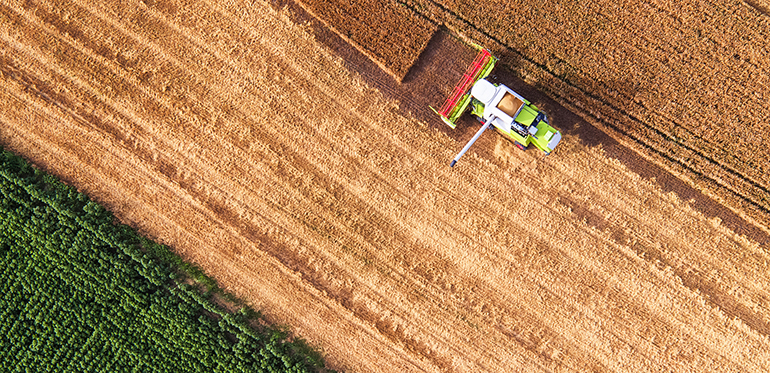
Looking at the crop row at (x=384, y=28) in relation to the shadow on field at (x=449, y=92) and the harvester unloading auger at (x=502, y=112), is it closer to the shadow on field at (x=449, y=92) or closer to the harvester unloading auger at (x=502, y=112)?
the shadow on field at (x=449, y=92)

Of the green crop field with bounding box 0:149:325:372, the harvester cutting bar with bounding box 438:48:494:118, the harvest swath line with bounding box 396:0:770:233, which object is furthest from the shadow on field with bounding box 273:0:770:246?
the green crop field with bounding box 0:149:325:372

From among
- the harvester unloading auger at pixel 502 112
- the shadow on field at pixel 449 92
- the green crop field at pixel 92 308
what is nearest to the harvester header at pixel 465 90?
the harvester unloading auger at pixel 502 112

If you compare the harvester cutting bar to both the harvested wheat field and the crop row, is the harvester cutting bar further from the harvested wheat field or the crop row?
the crop row

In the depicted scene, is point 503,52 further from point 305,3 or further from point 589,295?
point 589,295

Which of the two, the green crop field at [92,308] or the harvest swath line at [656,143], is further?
the harvest swath line at [656,143]

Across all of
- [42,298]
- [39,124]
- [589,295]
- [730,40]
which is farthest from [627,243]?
[39,124]

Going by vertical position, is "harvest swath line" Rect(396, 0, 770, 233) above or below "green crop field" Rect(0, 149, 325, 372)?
above
